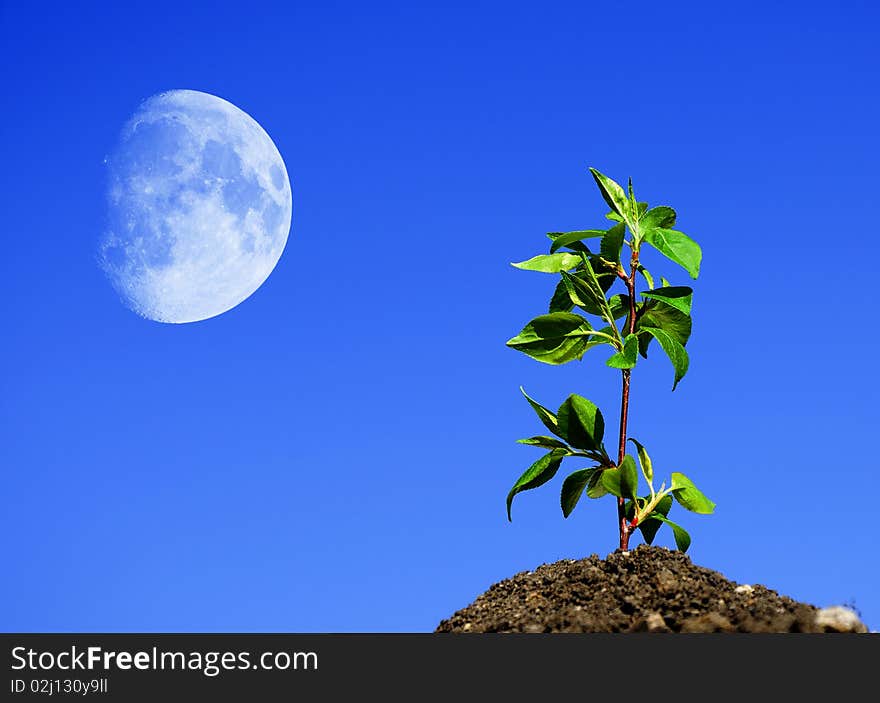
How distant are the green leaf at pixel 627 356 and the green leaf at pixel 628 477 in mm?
416

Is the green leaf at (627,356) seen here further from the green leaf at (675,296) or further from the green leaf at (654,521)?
the green leaf at (654,521)

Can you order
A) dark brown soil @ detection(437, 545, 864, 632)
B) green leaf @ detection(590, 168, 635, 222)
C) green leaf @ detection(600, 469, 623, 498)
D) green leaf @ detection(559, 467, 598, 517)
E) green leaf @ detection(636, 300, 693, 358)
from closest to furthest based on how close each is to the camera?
1. dark brown soil @ detection(437, 545, 864, 632)
2. green leaf @ detection(600, 469, 623, 498)
3. green leaf @ detection(559, 467, 598, 517)
4. green leaf @ detection(636, 300, 693, 358)
5. green leaf @ detection(590, 168, 635, 222)

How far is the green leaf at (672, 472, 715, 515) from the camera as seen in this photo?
3.92 m

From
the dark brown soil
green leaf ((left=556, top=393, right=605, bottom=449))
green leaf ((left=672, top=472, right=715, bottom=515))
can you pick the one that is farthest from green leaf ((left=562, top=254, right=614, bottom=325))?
the dark brown soil

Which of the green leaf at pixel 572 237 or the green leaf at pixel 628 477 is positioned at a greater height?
the green leaf at pixel 572 237

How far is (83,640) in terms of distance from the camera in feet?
8.46

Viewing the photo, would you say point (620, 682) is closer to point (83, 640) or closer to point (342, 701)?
point (342, 701)

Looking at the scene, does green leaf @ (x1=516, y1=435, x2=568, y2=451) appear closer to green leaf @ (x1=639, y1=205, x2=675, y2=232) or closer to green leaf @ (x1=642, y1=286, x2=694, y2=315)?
green leaf @ (x1=642, y1=286, x2=694, y2=315)

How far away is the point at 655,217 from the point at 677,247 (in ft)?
0.92

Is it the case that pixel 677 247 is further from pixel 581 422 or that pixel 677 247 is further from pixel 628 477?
pixel 628 477

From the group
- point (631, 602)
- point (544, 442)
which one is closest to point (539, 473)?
point (544, 442)

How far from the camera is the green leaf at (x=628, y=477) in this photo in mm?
3709

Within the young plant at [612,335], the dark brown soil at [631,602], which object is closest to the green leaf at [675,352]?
the young plant at [612,335]

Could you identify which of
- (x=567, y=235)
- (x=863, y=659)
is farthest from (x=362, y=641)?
(x=567, y=235)
